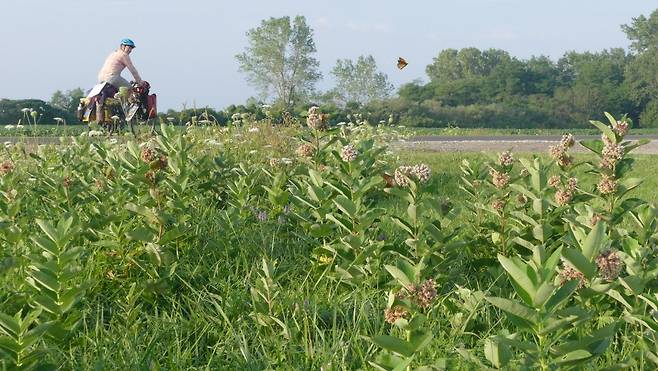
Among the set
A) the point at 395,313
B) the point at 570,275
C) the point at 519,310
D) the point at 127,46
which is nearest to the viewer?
the point at 519,310

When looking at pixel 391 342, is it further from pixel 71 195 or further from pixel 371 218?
pixel 71 195

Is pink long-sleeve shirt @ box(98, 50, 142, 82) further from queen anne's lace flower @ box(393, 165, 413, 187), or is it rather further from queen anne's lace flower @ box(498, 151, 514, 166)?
queen anne's lace flower @ box(393, 165, 413, 187)

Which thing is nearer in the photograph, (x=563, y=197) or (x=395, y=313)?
(x=395, y=313)

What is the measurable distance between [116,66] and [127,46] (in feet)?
1.50

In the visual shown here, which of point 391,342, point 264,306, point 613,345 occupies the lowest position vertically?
point 613,345

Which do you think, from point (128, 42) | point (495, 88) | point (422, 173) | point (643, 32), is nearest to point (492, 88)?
point (495, 88)

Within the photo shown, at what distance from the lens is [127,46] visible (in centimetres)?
1230

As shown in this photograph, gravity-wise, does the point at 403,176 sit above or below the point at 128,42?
below

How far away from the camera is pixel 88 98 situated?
12.0m

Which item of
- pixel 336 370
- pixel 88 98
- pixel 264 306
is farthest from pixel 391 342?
pixel 88 98

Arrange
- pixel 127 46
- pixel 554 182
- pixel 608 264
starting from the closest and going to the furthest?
pixel 608 264 → pixel 554 182 → pixel 127 46

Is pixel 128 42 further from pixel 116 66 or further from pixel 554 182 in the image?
pixel 554 182

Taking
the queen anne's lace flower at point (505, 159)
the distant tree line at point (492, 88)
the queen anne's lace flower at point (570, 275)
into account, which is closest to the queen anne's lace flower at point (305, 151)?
the queen anne's lace flower at point (505, 159)

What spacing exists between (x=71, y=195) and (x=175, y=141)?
0.63 meters
